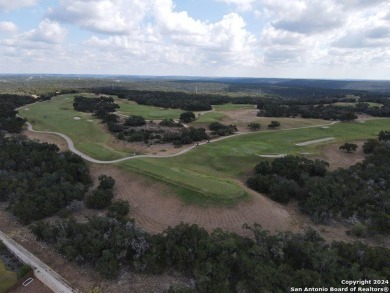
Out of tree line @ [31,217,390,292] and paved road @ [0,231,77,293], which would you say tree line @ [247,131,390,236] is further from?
paved road @ [0,231,77,293]

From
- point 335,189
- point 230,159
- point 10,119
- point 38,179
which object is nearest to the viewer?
point 335,189

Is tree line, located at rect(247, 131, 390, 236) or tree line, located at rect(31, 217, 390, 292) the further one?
tree line, located at rect(247, 131, 390, 236)

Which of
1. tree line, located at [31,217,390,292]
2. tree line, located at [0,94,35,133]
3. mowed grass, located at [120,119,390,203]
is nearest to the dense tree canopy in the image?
tree line, located at [31,217,390,292]

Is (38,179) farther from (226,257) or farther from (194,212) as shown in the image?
(226,257)

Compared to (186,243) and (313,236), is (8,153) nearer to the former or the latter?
(186,243)

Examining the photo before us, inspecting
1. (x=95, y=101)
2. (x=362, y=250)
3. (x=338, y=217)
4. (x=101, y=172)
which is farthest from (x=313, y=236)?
(x=95, y=101)

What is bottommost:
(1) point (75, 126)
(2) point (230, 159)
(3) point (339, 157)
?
(1) point (75, 126)

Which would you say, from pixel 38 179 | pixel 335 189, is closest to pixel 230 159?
pixel 335 189
